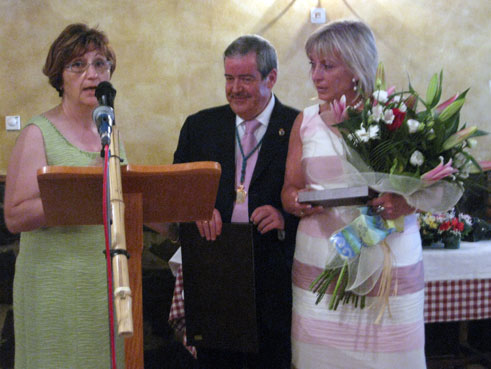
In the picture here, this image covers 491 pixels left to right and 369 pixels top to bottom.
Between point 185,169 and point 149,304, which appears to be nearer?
point 185,169

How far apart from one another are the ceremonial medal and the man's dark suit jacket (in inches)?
0.8

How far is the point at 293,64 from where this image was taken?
15.3ft

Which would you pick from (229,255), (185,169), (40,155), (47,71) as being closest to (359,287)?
(229,255)

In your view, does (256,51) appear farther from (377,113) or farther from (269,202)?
(377,113)

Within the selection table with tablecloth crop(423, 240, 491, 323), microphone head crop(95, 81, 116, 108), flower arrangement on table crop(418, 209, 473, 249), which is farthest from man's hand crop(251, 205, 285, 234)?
flower arrangement on table crop(418, 209, 473, 249)

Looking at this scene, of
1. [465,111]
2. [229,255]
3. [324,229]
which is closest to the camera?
[324,229]

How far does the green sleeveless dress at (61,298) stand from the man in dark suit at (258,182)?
1.69 feet

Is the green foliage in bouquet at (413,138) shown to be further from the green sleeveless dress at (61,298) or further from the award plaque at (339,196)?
the green sleeveless dress at (61,298)

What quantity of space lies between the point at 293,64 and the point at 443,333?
2.34 metres

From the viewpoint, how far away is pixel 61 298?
1860mm

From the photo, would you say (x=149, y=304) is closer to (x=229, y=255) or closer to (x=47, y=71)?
(x=229, y=255)

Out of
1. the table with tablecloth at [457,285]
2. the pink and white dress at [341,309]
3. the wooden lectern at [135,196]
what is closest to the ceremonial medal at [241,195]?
the pink and white dress at [341,309]

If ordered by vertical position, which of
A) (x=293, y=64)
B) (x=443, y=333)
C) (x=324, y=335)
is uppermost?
(x=293, y=64)

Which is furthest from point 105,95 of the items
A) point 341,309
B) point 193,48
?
point 193,48
